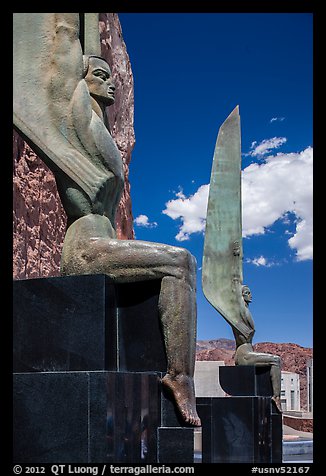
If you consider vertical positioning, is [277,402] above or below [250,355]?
below

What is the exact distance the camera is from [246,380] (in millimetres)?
8914

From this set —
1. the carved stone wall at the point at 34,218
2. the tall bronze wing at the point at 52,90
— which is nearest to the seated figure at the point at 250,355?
the carved stone wall at the point at 34,218

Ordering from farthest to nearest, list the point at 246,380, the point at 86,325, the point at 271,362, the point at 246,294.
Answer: the point at 246,294 → the point at 271,362 → the point at 246,380 → the point at 86,325

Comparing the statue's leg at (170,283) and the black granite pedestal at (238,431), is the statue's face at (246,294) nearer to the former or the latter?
the black granite pedestal at (238,431)

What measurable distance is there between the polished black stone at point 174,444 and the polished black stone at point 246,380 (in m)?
5.19

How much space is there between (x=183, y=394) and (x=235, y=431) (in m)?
4.02

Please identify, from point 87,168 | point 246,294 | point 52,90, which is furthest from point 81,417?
point 246,294

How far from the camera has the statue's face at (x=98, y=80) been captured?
13.8ft

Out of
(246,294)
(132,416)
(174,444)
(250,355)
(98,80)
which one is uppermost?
(98,80)

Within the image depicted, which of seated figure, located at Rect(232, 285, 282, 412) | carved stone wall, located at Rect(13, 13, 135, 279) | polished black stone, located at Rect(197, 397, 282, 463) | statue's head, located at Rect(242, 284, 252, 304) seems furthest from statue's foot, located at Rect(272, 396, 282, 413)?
carved stone wall, located at Rect(13, 13, 135, 279)

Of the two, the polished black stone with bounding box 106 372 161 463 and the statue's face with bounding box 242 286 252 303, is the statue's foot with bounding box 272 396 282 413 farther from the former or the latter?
the polished black stone with bounding box 106 372 161 463

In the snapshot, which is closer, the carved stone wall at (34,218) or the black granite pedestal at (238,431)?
the black granite pedestal at (238,431)

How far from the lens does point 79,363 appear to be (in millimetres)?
3465

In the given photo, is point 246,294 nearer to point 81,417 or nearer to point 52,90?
point 52,90
